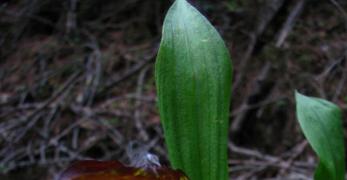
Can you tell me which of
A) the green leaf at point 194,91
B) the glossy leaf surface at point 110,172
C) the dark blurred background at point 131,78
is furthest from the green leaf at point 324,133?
the dark blurred background at point 131,78

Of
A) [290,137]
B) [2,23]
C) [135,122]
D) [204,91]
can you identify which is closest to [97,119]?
[135,122]

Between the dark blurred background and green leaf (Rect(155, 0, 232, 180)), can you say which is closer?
green leaf (Rect(155, 0, 232, 180))

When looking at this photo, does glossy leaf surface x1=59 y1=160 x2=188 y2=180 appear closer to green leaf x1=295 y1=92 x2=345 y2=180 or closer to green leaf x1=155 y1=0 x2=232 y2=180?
green leaf x1=155 y1=0 x2=232 y2=180

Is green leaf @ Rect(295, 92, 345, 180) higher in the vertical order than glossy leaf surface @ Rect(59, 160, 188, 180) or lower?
lower

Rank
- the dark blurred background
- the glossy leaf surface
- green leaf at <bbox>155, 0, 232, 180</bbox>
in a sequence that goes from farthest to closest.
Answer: the dark blurred background
green leaf at <bbox>155, 0, 232, 180</bbox>
the glossy leaf surface

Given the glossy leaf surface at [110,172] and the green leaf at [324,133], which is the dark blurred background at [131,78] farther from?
the glossy leaf surface at [110,172]

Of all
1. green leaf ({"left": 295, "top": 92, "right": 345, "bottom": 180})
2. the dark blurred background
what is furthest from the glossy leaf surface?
the dark blurred background

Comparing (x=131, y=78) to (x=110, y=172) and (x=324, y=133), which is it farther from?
(x=110, y=172)
